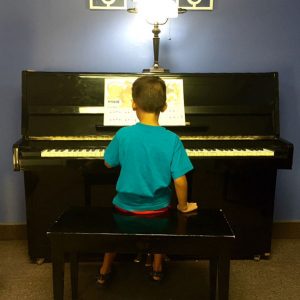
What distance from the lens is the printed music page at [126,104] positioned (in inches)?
92.9

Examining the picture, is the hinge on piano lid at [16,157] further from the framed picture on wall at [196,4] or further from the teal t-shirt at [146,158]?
the framed picture on wall at [196,4]

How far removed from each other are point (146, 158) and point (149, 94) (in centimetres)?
28

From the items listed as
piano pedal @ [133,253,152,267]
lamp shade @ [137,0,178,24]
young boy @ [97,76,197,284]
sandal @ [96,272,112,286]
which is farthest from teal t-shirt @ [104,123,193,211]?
lamp shade @ [137,0,178,24]

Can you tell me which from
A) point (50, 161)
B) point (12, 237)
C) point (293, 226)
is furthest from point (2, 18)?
point (293, 226)

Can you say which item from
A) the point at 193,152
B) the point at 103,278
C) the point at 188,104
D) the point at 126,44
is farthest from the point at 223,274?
the point at 126,44

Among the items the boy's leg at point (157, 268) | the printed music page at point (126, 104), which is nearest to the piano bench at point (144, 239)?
the boy's leg at point (157, 268)

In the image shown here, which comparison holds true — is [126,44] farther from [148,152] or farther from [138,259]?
[138,259]

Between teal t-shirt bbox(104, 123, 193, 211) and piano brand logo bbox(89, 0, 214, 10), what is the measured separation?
1277mm

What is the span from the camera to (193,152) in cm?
219

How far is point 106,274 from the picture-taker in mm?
2277

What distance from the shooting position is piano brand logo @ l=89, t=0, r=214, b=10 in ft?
8.79

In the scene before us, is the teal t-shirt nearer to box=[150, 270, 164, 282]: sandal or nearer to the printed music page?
the printed music page

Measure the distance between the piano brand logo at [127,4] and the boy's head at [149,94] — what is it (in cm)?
119

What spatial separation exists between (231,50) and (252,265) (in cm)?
148
